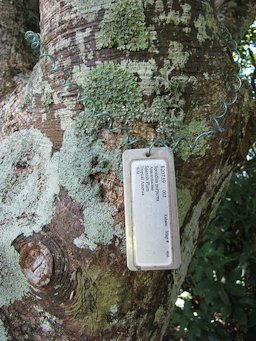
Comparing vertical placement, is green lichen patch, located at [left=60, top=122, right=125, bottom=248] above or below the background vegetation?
above

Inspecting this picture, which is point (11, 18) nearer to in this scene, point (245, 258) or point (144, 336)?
point (144, 336)

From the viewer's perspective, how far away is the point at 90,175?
3.14ft

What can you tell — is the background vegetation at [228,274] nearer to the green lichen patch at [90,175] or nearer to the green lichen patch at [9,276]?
the green lichen patch at [90,175]

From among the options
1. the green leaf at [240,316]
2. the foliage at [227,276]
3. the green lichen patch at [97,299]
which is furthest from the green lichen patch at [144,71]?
the green leaf at [240,316]

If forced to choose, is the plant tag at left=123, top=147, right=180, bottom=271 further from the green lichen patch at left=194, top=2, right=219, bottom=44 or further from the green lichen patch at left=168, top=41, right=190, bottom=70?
the green lichen patch at left=194, top=2, right=219, bottom=44

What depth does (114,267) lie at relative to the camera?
3.05 ft

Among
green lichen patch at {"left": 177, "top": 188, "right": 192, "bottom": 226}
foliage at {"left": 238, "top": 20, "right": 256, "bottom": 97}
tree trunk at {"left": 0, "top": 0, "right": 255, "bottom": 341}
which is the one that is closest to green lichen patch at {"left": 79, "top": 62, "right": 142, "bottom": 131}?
tree trunk at {"left": 0, "top": 0, "right": 255, "bottom": 341}

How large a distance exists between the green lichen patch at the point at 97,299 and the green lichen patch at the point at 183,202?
0.71 feet

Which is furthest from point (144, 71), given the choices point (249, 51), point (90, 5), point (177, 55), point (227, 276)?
point (249, 51)

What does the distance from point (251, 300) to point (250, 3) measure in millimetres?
1603

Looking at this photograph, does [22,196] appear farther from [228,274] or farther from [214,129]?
[228,274]

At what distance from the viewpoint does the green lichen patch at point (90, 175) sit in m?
0.93

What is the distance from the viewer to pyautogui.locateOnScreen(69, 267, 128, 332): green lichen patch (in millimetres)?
928

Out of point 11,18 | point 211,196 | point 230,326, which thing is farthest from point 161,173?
point 230,326
